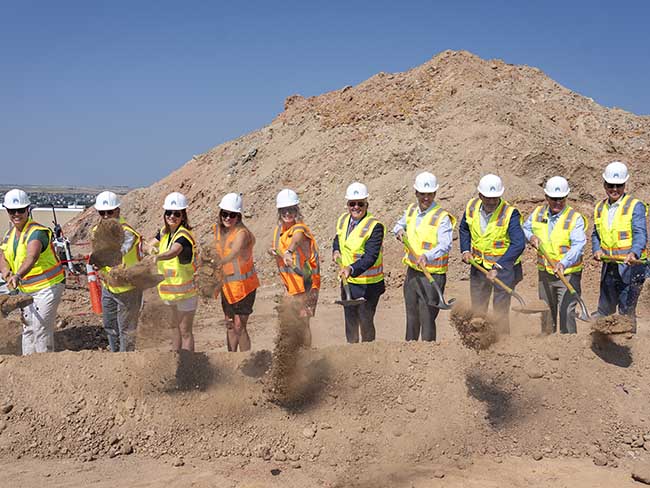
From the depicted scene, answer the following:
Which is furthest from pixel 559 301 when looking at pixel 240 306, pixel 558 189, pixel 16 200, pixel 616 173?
pixel 16 200

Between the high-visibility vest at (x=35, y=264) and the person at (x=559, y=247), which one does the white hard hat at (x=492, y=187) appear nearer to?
the person at (x=559, y=247)

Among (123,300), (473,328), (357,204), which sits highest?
(357,204)

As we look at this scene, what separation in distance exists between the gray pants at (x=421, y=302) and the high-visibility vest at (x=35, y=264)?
322 centimetres

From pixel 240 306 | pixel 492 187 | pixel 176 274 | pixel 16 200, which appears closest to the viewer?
pixel 176 274

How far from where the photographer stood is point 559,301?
5766mm

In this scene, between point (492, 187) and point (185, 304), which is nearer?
point (185, 304)

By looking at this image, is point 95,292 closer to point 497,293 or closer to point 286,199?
point 286,199

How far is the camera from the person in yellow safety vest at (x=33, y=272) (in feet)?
17.5

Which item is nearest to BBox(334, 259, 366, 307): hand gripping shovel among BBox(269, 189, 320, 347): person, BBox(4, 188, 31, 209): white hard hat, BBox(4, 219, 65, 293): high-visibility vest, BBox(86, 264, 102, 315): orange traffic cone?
BBox(269, 189, 320, 347): person

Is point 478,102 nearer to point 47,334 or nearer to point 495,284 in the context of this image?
point 495,284

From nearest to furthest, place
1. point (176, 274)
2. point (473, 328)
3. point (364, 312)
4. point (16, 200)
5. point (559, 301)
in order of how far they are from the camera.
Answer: point (473, 328) → point (176, 274) → point (16, 200) → point (364, 312) → point (559, 301)

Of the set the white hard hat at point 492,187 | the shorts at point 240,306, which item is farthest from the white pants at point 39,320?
the white hard hat at point 492,187

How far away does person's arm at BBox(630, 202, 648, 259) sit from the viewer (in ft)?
17.9

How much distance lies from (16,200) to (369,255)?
3.17 metres
